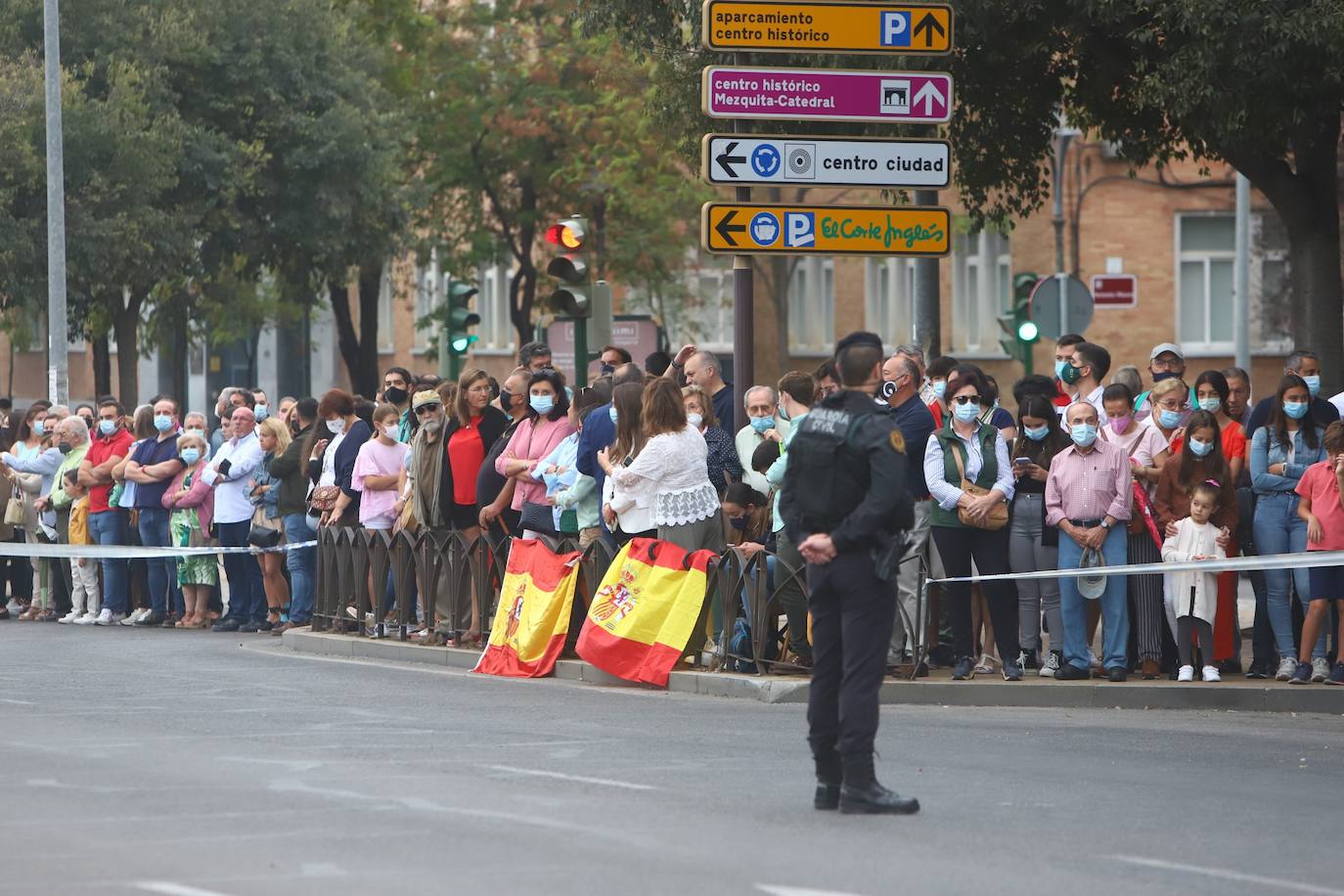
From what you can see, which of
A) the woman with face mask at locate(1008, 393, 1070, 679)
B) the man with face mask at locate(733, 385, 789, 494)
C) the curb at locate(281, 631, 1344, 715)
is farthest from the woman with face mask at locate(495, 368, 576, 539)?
the woman with face mask at locate(1008, 393, 1070, 679)

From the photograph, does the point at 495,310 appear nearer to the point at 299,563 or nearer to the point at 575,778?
the point at 299,563

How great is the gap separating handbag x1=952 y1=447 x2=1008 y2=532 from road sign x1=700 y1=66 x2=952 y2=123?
2.82 metres

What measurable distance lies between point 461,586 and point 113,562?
5892mm

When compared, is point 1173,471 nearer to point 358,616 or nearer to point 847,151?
point 847,151

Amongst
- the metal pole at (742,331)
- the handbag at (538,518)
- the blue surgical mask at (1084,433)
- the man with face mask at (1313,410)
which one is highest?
the metal pole at (742,331)

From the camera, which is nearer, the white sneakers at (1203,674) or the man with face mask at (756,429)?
the white sneakers at (1203,674)

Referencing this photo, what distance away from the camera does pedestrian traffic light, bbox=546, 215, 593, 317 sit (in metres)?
18.5

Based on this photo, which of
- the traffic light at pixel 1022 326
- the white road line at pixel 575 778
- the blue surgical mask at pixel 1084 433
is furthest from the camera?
the traffic light at pixel 1022 326

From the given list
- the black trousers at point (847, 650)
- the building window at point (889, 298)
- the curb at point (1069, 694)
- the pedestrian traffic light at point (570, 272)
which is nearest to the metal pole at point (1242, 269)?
the building window at point (889, 298)

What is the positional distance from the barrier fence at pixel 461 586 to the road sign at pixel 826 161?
103 inches

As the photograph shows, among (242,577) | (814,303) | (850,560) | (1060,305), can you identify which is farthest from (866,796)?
(814,303)

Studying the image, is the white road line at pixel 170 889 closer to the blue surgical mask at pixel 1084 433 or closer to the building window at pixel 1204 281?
the blue surgical mask at pixel 1084 433

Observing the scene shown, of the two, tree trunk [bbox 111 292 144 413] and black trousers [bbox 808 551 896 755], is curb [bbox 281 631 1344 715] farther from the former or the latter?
tree trunk [bbox 111 292 144 413]

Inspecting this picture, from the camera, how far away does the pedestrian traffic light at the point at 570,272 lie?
18469mm
